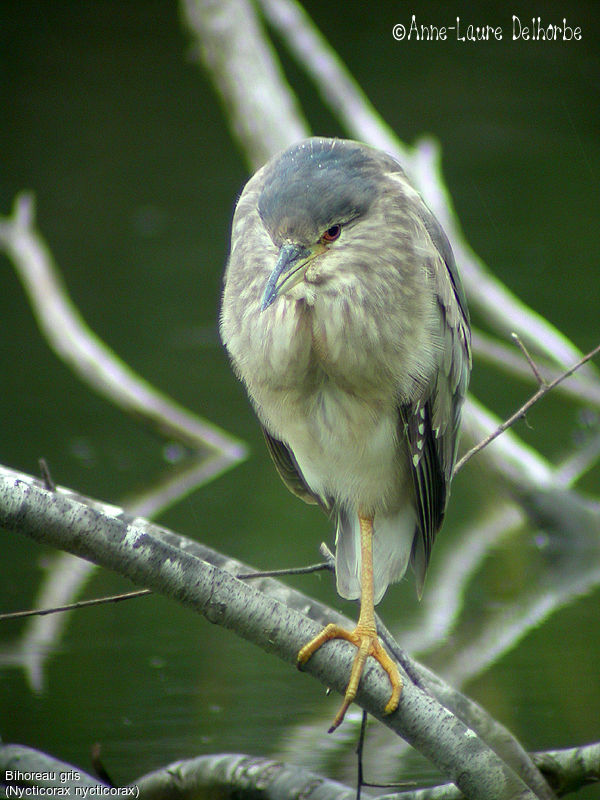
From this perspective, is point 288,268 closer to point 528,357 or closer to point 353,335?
point 353,335

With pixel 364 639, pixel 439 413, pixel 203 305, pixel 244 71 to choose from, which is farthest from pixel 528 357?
pixel 203 305

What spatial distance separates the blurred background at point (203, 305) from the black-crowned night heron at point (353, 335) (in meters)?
0.60

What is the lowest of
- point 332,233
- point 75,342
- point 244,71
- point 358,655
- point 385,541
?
point 358,655

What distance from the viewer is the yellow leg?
4.18 ft

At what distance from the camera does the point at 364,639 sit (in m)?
1.50

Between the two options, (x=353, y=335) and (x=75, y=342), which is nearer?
(x=353, y=335)

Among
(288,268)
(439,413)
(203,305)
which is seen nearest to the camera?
(288,268)

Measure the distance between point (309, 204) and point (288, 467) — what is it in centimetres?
59

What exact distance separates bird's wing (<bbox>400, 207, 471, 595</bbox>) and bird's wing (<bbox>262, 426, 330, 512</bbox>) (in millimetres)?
197

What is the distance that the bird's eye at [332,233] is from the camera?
1.39m

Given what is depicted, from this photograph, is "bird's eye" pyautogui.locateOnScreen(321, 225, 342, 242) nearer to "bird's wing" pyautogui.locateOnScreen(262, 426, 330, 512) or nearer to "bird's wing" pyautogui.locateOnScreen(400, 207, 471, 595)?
"bird's wing" pyautogui.locateOnScreen(400, 207, 471, 595)

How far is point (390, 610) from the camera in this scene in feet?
8.76

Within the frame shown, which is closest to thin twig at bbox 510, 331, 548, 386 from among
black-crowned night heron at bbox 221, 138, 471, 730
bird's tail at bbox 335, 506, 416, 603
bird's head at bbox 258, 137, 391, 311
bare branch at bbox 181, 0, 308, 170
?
black-crowned night heron at bbox 221, 138, 471, 730

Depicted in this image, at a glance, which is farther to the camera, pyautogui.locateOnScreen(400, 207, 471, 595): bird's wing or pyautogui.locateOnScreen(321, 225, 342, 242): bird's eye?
pyautogui.locateOnScreen(400, 207, 471, 595): bird's wing
